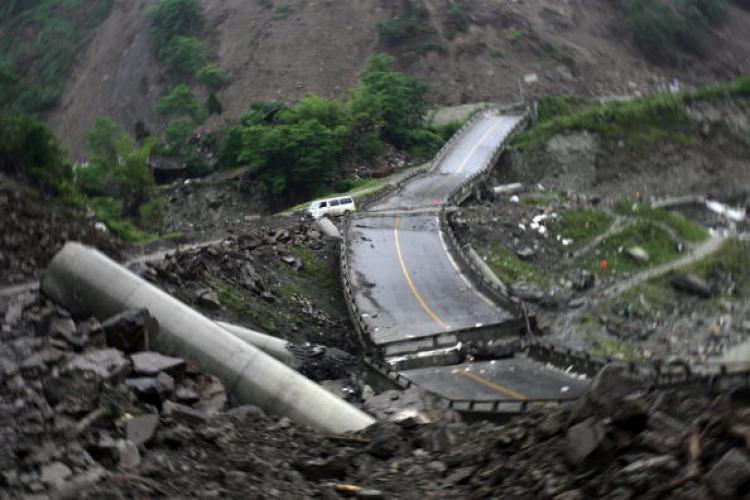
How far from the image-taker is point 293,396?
1969 centimetres

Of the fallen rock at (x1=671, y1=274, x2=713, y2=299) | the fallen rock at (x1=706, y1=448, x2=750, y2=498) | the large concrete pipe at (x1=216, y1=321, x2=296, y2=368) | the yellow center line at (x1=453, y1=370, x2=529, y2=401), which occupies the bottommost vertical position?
the fallen rock at (x1=671, y1=274, x2=713, y2=299)

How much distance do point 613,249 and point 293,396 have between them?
3323cm

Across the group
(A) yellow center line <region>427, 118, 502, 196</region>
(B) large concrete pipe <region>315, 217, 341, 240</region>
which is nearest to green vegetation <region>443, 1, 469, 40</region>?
(A) yellow center line <region>427, 118, 502, 196</region>

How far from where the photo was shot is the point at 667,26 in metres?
Answer: 114

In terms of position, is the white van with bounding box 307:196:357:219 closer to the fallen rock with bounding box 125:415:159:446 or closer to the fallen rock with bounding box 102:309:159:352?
the fallen rock with bounding box 102:309:159:352

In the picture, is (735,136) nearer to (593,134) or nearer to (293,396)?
(593,134)

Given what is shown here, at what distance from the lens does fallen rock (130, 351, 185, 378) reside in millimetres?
19297

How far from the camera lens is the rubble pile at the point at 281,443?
11.9 m

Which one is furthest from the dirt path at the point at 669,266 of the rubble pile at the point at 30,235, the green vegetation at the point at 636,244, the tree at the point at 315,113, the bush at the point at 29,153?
the tree at the point at 315,113

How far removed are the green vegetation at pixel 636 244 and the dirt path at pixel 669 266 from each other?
0.76 m

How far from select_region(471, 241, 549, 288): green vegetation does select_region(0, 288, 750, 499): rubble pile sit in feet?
76.1

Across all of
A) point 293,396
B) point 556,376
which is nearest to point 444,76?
point 556,376

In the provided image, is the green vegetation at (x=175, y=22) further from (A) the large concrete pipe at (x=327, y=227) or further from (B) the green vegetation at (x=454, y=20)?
(A) the large concrete pipe at (x=327, y=227)

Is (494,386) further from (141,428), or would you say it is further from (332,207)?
(332,207)
